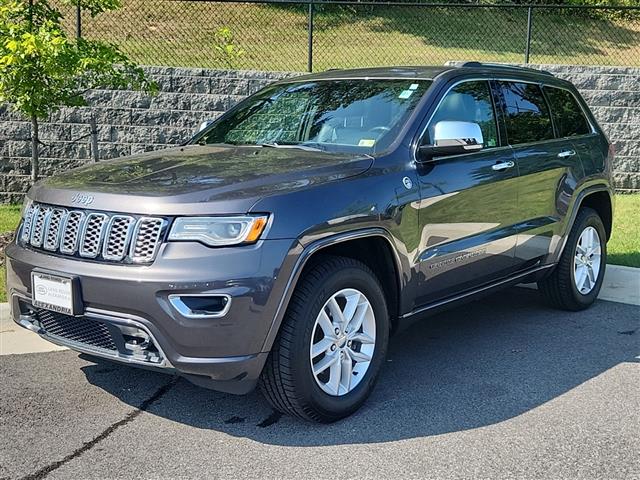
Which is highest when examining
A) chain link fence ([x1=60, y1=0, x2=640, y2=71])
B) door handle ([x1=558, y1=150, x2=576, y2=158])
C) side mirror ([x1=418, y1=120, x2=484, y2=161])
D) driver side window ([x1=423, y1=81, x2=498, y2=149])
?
chain link fence ([x1=60, y1=0, x2=640, y2=71])

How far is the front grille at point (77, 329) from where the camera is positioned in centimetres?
371

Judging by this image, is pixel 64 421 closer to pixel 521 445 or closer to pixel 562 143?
pixel 521 445

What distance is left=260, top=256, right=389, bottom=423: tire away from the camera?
370 cm

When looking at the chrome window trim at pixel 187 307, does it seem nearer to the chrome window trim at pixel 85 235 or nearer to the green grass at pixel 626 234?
the chrome window trim at pixel 85 235

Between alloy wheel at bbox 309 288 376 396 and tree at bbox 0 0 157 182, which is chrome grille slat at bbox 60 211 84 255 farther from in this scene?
tree at bbox 0 0 157 182

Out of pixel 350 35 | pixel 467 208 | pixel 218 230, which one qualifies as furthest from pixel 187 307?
pixel 350 35

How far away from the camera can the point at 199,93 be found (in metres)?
11.1

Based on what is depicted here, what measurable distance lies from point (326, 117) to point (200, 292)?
1887 mm

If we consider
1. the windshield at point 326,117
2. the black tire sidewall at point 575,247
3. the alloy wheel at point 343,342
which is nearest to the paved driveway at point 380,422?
the alloy wheel at point 343,342

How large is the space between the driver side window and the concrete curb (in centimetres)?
231

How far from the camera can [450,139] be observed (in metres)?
4.44

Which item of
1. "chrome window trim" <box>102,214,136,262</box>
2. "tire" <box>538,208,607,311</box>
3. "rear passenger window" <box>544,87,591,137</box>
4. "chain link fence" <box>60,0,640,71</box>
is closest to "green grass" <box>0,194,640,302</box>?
"tire" <box>538,208,607,311</box>

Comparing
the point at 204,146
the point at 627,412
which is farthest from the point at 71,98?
the point at 627,412

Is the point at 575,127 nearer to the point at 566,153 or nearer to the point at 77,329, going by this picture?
the point at 566,153
